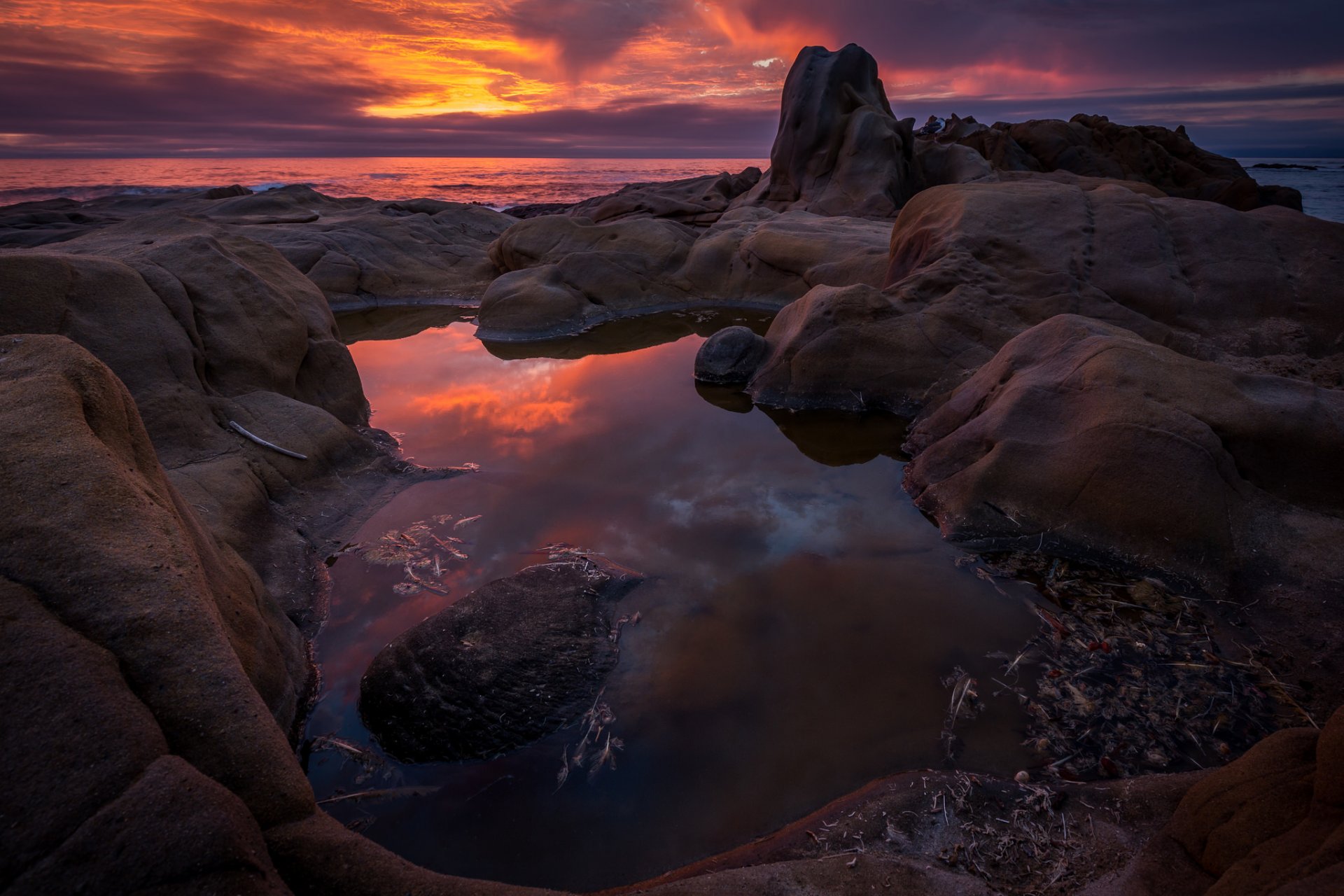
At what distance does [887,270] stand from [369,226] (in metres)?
13.9

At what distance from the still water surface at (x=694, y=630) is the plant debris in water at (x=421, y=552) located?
94 millimetres

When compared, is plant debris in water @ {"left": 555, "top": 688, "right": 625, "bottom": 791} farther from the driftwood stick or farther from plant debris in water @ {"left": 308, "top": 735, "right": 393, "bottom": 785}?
the driftwood stick

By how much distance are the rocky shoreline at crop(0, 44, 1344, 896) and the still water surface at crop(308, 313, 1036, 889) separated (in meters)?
0.27

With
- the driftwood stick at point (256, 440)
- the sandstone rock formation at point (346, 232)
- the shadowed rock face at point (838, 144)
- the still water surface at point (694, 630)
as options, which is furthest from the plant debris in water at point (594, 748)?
the shadowed rock face at point (838, 144)

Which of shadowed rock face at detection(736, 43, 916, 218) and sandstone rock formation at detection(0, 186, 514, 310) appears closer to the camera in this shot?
sandstone rock formation at detection(0, 186, 514, 310)

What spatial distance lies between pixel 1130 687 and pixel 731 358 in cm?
633

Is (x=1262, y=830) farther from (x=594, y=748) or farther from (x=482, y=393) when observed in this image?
(x=482, y=393)

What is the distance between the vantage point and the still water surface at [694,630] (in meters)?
3.03

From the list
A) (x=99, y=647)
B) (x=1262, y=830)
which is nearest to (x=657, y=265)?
(x=99, y=647)

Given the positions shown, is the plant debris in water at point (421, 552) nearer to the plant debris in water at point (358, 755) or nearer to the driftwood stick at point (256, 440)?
the driftwood stick at point (256, 440)

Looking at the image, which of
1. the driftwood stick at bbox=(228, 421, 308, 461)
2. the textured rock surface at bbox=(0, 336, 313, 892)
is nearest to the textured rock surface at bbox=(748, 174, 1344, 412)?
the driftwood stick at bbox=(228, 421, 308, 461)

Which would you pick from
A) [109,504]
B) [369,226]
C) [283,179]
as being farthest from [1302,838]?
[283,179]

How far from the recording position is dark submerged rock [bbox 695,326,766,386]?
9195mm

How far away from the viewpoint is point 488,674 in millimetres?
3566
